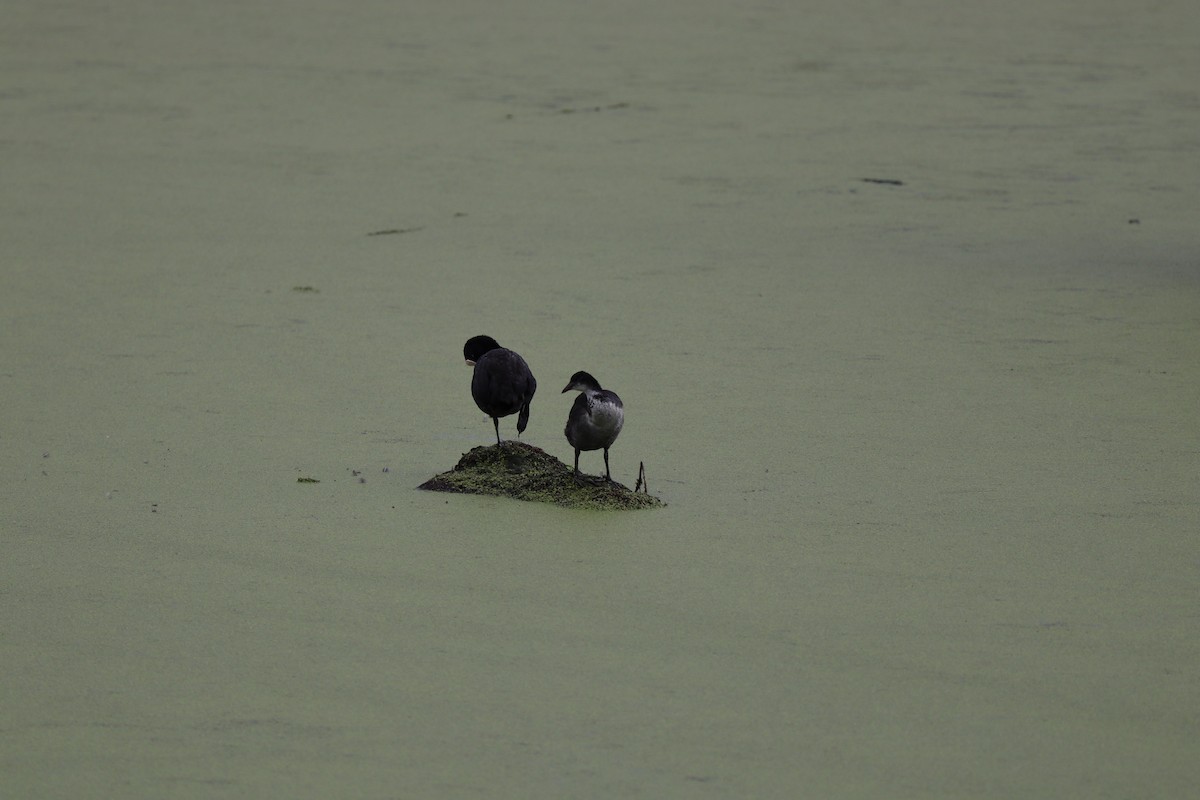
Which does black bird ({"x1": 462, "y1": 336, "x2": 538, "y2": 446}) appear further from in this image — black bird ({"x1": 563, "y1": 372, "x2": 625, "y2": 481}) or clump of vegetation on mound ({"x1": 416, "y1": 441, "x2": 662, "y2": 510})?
black bird ({"x1": 563, "y1": 372, "x2": 625, "y2": 481})

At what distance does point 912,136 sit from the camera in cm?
1155

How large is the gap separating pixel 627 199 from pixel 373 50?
5.42 meters

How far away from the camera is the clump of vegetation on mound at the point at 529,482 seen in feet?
15.6

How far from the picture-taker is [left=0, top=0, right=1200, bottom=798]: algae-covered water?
3.33 meters

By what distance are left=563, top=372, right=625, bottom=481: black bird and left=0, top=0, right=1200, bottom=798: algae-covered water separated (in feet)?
0.77

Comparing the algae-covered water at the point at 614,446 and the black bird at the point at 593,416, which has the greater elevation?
the black bird at the point at 593,416

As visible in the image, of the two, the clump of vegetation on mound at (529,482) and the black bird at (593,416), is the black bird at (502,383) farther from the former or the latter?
the black bird at (593,416)

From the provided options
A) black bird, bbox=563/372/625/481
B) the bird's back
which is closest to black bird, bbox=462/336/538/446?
the bird's back

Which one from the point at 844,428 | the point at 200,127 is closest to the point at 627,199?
the point at 200,127

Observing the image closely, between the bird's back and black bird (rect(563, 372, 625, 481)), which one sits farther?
the bird's back

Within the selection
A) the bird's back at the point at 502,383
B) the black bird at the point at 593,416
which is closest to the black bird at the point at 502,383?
the bird's back at the point at 502,383

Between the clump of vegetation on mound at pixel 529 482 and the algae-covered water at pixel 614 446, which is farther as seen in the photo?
the clump of vegetation on mound at pixel 529 482

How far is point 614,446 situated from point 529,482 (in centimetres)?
68

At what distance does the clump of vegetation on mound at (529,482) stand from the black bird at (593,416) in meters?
0.15
